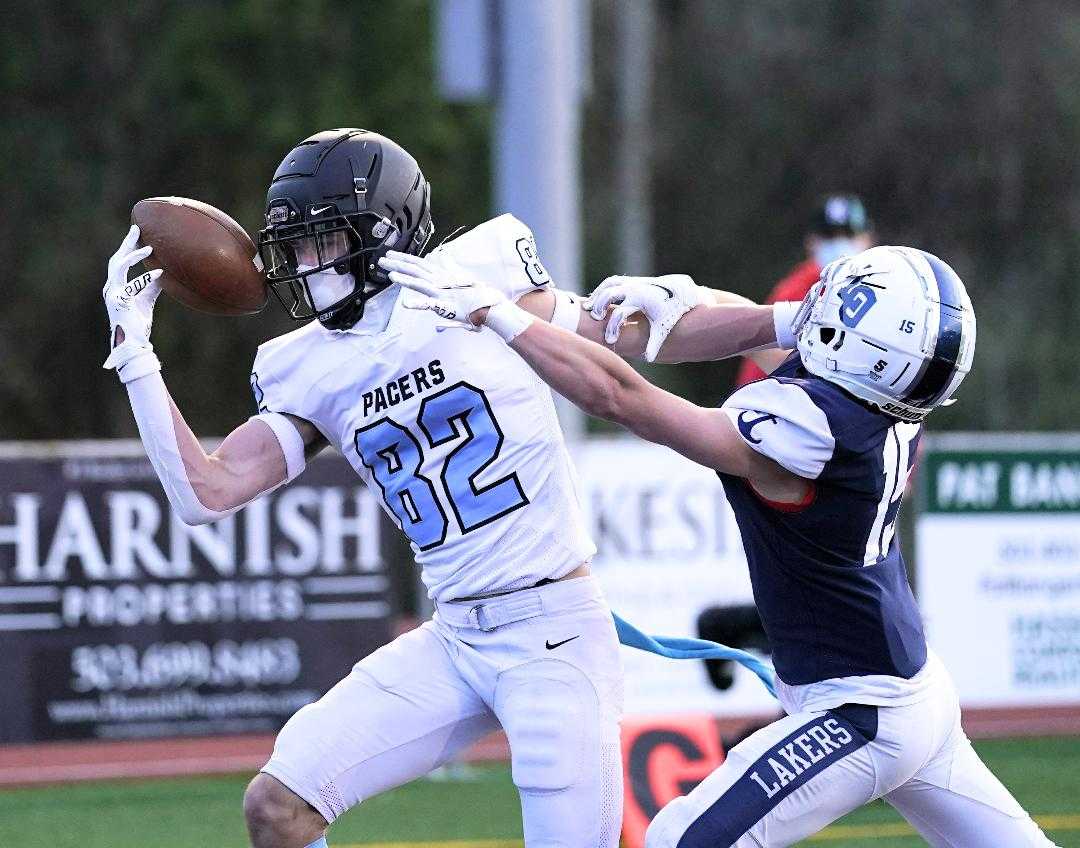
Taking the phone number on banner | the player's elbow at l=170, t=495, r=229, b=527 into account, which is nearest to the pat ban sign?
the phone number on banner

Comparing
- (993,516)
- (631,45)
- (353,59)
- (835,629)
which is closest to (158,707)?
(993,516)

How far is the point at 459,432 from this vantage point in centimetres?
391

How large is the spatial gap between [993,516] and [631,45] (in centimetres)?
1620

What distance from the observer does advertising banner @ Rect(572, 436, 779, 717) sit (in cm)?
811

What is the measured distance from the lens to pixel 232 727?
775cm

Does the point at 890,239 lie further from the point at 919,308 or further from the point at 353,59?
the point at 919,308

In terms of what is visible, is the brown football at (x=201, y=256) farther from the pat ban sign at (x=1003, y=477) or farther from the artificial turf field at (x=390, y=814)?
the pat ban sign at (x=1003, y=477)

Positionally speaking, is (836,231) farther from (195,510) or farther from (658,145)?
(658,145)

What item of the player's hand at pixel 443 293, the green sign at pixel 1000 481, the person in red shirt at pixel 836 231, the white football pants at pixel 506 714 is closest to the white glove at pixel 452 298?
the player's hand at pixel 443 293

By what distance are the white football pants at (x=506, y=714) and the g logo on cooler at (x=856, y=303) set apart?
879mm

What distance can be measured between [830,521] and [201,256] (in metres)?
1.54

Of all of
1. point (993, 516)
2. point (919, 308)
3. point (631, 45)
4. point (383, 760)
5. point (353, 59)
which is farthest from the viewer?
point (631, 45)

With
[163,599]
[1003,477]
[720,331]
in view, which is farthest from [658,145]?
[720,331]

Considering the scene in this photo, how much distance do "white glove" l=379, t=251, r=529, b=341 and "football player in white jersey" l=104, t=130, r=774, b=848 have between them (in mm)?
418
